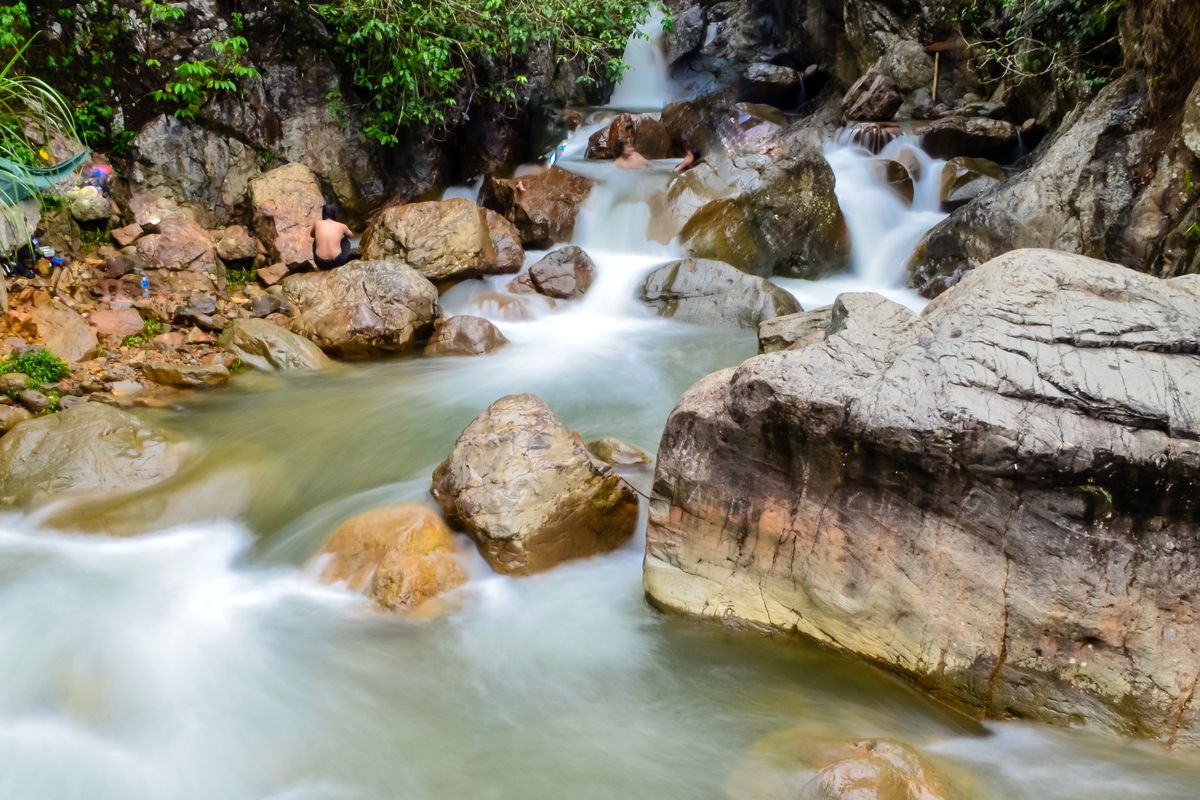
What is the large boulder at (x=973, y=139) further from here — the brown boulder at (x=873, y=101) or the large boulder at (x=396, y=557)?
the large boulder at (x=396, y=557)

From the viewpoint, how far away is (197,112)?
9477mm

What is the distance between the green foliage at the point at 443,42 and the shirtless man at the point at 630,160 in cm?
121

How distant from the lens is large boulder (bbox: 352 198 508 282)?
9086 mm

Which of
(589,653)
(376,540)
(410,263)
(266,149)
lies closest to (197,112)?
(266,149)

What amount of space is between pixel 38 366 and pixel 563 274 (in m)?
5.43

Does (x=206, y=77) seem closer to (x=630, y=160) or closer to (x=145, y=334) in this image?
(x=145, y=334)

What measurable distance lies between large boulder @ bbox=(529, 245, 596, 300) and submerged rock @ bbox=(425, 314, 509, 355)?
1.48 meters

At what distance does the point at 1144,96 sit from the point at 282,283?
30.6 feet

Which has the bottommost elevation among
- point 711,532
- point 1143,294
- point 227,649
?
point 227,649

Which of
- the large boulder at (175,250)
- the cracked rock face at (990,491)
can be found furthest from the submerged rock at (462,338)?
the cracked rock face at (990,491)

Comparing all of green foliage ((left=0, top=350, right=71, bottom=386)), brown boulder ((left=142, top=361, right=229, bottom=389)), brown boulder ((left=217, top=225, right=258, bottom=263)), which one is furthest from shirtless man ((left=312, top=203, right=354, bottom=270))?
green foliage ((left=0, top=350, right=71, bottom=386))

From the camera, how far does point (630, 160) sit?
12.2 metres

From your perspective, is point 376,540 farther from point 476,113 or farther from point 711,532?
point 476,113

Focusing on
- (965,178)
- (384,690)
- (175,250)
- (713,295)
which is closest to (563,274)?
(713,295)
